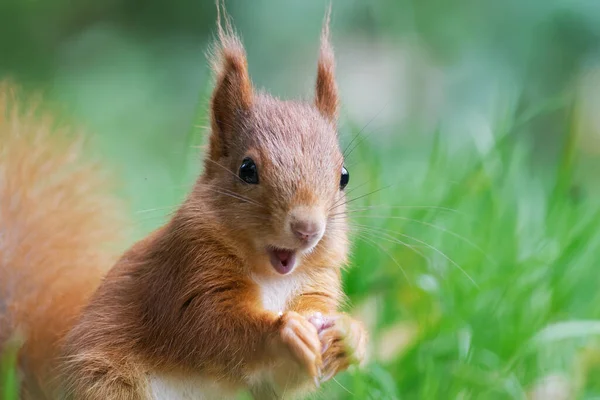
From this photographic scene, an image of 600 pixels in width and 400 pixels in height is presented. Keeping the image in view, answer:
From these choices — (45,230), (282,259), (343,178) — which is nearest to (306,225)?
(282,259)

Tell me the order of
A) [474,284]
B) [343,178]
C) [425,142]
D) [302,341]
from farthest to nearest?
[425,142], [474,284], [343,178], [302,341]

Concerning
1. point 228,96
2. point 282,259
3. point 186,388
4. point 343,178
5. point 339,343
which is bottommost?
point 186,388

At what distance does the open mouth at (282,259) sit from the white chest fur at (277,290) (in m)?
0.05

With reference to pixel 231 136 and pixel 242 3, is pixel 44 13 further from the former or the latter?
pixel 231 136

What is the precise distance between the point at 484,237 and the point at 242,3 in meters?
2.15

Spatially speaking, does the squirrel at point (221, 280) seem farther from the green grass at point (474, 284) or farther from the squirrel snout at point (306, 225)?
the green grass at point (474, 284)

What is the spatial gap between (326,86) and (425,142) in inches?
76.4

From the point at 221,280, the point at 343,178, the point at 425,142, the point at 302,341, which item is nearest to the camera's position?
the point at 302,341

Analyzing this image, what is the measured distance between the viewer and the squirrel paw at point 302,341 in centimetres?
110

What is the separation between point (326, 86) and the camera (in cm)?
142

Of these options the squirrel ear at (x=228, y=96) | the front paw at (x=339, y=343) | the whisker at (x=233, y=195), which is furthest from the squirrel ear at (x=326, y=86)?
the front paw at (x=339, y=343)

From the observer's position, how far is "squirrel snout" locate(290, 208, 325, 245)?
113cm

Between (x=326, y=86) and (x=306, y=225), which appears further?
(x=326, y=86)

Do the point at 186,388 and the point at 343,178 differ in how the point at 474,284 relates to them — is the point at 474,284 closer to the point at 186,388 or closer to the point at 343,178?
the point at 343,178
